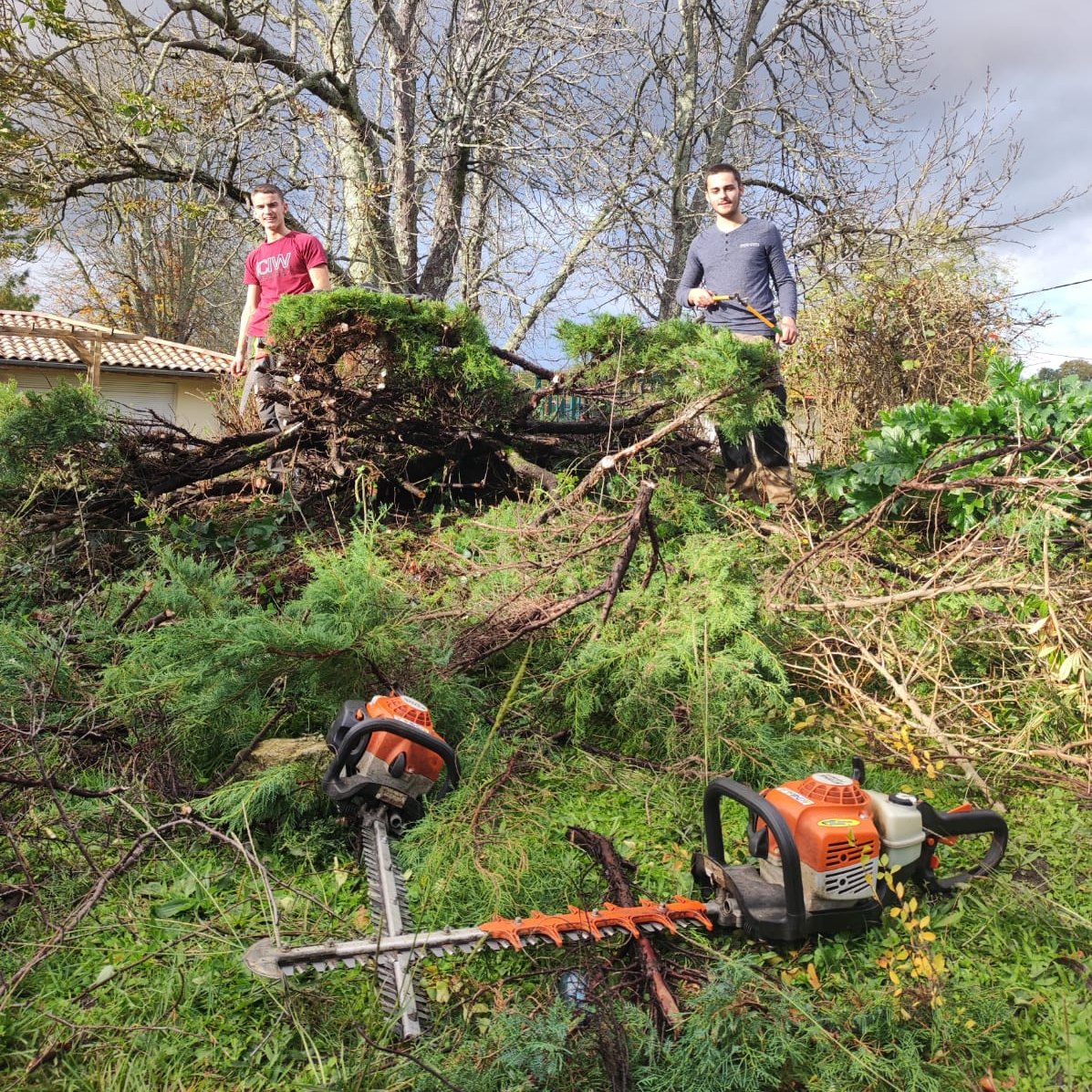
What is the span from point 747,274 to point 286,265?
312cm

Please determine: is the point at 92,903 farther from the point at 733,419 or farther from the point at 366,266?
the point at 366,266

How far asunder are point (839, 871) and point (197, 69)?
1140cm

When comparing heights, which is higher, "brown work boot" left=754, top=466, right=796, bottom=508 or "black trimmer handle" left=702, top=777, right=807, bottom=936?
"brown work boot" left=754, top=466, right=796, bottom=508

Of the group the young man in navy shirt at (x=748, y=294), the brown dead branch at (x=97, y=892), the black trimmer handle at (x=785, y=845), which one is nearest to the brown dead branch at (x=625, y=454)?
the young man in navy shirt at (x=748, y=294)

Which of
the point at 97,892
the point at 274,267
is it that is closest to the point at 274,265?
the point at 274,267

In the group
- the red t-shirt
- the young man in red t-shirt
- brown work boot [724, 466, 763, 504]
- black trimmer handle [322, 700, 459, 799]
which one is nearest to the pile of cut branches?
brown work boot [724, 466, 763, 504]

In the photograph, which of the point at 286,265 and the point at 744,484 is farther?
the point at 286,265

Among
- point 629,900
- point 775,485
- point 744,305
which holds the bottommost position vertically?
point 629,900

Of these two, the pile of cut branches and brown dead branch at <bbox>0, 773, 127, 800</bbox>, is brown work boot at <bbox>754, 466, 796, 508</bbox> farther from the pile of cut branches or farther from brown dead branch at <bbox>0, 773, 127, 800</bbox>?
brown dead branch at <bbox>0, 773, 127, 800</bbox>

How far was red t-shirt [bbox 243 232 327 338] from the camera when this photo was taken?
5754 millimetres

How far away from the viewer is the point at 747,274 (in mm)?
5496

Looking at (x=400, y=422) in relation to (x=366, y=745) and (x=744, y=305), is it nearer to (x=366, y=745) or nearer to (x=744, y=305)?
(x=744, y=305)

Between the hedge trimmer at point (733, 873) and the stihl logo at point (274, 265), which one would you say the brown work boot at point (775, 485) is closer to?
the hedge trimmer at point (733, 873)

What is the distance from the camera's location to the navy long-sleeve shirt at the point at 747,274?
5.45 metres
